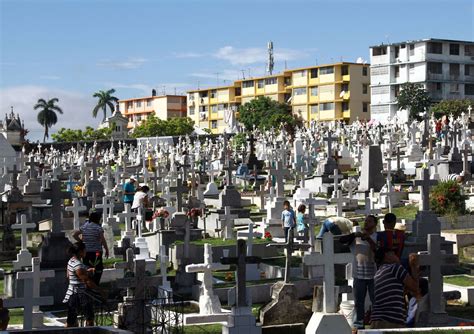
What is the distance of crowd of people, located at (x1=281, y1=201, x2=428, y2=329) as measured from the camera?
395 inches

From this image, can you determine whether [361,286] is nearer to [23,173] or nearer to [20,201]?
[20,201]

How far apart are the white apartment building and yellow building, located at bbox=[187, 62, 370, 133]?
11.1ft

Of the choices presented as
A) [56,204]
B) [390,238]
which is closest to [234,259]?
[390,238]

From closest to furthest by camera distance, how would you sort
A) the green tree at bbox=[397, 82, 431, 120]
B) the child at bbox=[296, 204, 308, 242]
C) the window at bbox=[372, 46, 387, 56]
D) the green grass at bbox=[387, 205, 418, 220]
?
1. the child at bbox=[296, 204, 308, 242]
2. the green grass at bbox=[387, 205, 418, 220]
3. the green tree at bbox=[397, 82, 431, 120]
4. the window at bbox=[372, 46, 387, 56]

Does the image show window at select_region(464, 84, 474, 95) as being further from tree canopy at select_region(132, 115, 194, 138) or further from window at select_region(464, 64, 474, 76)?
tree canopy at select_region(132, 115, 194, 138)

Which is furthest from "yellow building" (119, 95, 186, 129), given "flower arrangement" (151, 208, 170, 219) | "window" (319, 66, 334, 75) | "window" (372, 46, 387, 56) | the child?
the child

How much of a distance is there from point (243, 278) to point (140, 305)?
1619 millimetres

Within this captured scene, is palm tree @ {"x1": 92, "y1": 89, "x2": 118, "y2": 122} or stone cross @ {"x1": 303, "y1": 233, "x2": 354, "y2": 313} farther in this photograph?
palm tree @ {"x1": 92, "y1": 89, "x2": 118, "y2": 122}

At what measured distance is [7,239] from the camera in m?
22.1

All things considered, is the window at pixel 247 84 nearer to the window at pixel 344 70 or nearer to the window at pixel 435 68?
the window at pixel 344 70

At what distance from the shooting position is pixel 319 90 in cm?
10000

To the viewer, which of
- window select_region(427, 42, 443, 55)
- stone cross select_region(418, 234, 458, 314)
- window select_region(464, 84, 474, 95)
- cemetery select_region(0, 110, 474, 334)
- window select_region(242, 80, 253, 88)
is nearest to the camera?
cemetery select_region(0, 110, 474, 334)

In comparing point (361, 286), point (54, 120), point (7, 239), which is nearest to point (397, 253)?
point (361, 286)

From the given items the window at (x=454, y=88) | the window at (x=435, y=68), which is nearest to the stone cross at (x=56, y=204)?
the window at (x=435, y=68)
